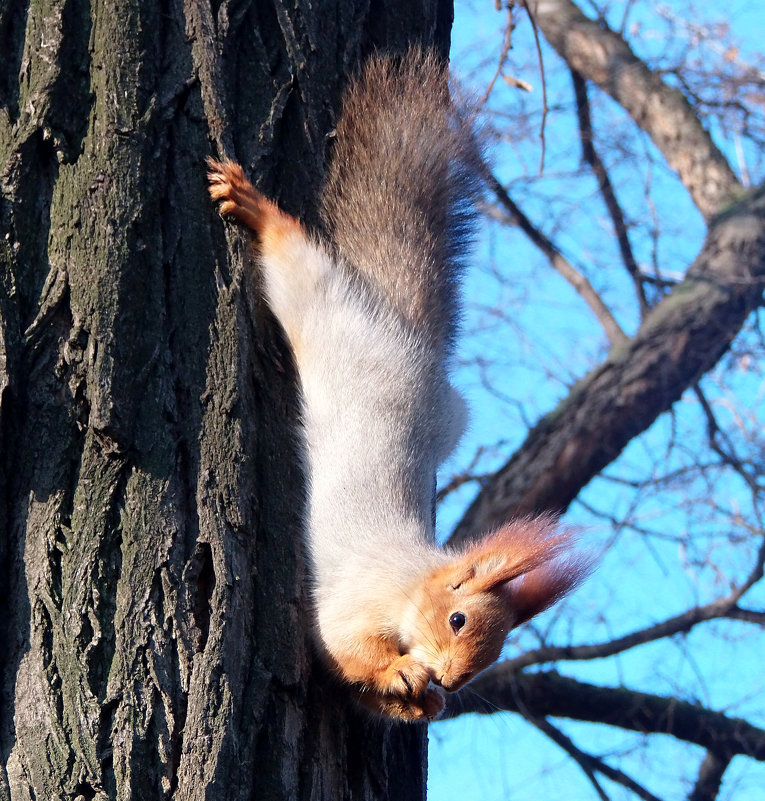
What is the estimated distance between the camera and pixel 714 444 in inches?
170

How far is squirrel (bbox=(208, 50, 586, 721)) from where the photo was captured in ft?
6.91

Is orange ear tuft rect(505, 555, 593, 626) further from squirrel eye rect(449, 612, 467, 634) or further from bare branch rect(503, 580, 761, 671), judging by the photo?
bare branch rect(503, 580, 761, 671)

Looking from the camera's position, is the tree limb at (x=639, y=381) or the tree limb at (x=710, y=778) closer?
the tree limb at (x=639, y=381)

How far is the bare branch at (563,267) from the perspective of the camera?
4.57m

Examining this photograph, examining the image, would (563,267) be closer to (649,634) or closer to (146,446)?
(649,634)

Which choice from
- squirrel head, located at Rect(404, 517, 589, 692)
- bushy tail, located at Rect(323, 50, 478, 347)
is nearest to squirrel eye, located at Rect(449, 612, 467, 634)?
squirrel head, located at Rect(404, 517, 589, 692)

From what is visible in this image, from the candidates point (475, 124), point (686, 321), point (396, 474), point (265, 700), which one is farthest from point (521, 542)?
point (686, 321)

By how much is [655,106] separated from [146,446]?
3.62 m

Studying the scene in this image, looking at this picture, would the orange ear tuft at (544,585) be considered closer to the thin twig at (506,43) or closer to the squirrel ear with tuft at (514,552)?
the squirrel ear with tuft at (514,552)

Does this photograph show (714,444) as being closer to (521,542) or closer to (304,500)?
(521,542)

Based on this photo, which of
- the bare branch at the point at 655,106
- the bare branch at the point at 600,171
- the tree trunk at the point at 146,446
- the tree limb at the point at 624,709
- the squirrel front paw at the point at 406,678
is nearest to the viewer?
the tree trunk at the point at 146,446

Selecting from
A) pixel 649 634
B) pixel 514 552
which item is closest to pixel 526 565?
pixel 514 552

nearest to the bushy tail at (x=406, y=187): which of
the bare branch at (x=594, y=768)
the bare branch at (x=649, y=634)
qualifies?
the bare branch at (x=649, y=634)

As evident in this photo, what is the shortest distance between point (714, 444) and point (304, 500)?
2.71m
